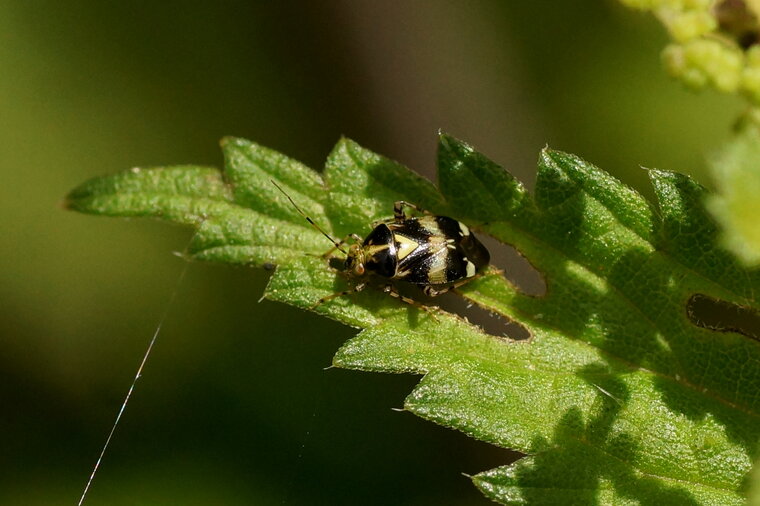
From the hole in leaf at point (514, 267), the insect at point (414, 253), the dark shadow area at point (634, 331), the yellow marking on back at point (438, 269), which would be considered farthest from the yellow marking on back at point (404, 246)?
the dark shadow area at point (634, 331)

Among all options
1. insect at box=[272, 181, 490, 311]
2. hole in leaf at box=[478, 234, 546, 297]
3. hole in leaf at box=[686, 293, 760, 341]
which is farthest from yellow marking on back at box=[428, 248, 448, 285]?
hole in leaf at box=[686, 293, 760, 341]

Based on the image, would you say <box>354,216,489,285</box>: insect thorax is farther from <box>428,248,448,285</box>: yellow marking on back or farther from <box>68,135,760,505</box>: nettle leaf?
<box>68,135,760,505</box>: nettle leaf

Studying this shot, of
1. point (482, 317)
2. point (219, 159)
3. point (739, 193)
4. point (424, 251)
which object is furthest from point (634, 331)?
point (219, 159)

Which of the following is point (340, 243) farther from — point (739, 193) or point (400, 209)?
point (739, 193)

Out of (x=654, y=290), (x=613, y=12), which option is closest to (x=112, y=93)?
(x=613, y=12)

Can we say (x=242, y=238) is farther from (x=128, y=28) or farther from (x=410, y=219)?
(x=128, y=28)
